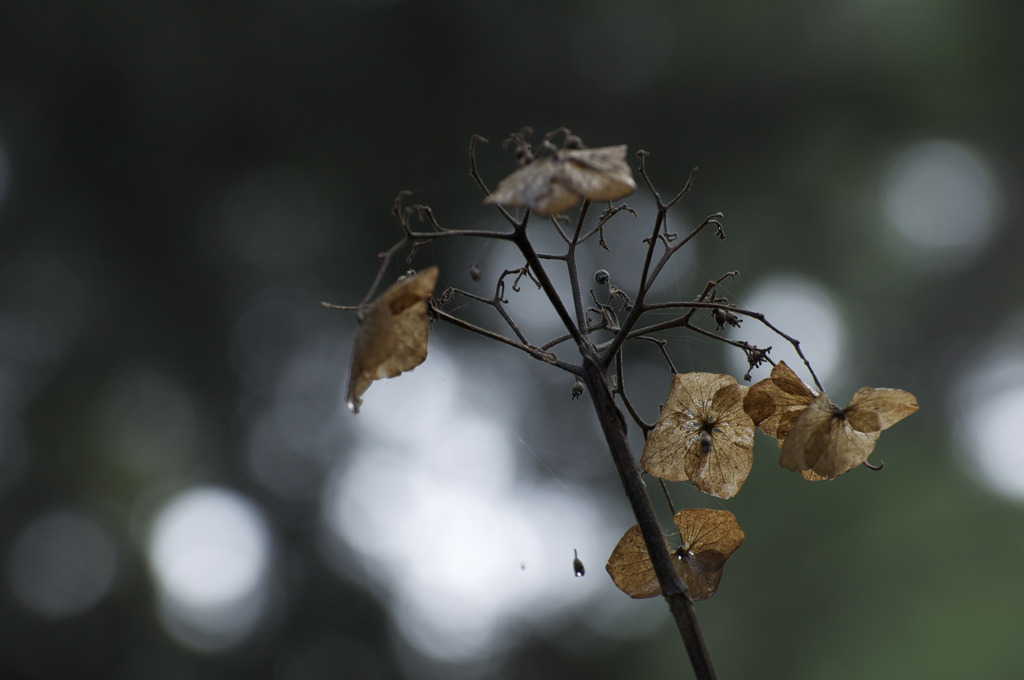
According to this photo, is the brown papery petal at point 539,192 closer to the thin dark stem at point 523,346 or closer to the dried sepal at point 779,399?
the thin dark stem at point 523,346

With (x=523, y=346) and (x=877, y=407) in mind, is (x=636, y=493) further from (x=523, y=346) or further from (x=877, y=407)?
(x=877, y=407)

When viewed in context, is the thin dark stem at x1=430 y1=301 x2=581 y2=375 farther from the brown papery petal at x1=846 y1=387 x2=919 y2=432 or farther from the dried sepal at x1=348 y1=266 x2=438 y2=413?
the brown papery petal at x1=846 y1=387 x2=919 y2=432

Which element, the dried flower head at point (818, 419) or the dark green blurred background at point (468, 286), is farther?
the dark green blurred background at point (468, 286)

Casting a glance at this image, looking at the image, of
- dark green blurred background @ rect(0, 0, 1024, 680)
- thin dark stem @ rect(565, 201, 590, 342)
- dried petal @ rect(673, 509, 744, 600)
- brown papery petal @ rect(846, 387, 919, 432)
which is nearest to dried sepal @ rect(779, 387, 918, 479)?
brown papery petal @ rect(846, 387, 919, 432)

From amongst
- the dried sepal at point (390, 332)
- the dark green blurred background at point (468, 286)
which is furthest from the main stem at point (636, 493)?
the dark green blurred background at point (468, 286)

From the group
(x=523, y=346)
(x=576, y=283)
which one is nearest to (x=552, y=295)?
(x=523, y=346)
